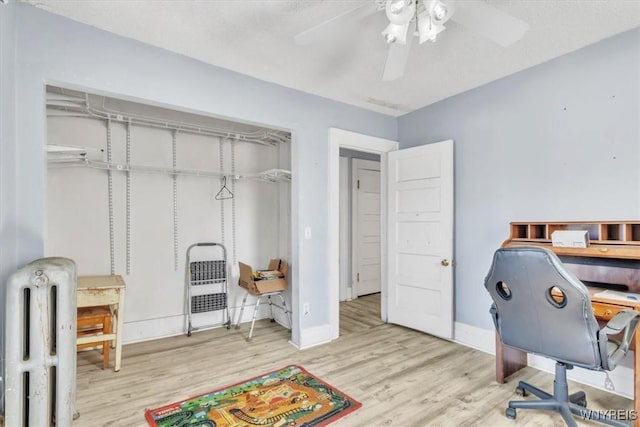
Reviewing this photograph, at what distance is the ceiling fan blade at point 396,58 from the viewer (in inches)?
69.9

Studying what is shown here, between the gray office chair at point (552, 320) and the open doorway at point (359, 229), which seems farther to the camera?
the open doorway at point (359, 229)

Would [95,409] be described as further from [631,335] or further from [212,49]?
[631,335]

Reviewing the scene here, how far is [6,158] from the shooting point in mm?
1744

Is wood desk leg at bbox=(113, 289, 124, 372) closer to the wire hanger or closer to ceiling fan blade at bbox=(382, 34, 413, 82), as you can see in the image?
the wire hanger

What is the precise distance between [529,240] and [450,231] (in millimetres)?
737

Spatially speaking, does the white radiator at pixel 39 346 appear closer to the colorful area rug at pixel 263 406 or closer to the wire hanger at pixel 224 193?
the colorful area rug at pixel 263 406

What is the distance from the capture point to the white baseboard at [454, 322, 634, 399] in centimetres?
218

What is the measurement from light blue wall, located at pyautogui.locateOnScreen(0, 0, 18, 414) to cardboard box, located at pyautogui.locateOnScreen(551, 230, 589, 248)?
3.45 meters

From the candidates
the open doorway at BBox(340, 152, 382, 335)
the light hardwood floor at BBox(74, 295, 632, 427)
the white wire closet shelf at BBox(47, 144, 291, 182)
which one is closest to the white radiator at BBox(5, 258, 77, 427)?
the light hardwood floor at BBox(74, 295, 632, 427)

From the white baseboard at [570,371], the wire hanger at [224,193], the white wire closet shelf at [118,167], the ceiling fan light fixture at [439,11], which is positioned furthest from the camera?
the wire hanger at [224,193]

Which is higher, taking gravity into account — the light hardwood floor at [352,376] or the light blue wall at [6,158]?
the light blue wall at [6,158]

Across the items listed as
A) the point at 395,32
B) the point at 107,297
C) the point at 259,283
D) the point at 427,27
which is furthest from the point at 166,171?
the point at 427,27

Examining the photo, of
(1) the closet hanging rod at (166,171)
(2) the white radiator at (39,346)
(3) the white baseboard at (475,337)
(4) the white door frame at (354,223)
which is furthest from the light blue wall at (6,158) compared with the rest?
(4) the white door frame at (354,223)

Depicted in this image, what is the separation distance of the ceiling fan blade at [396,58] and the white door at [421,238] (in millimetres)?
1496
